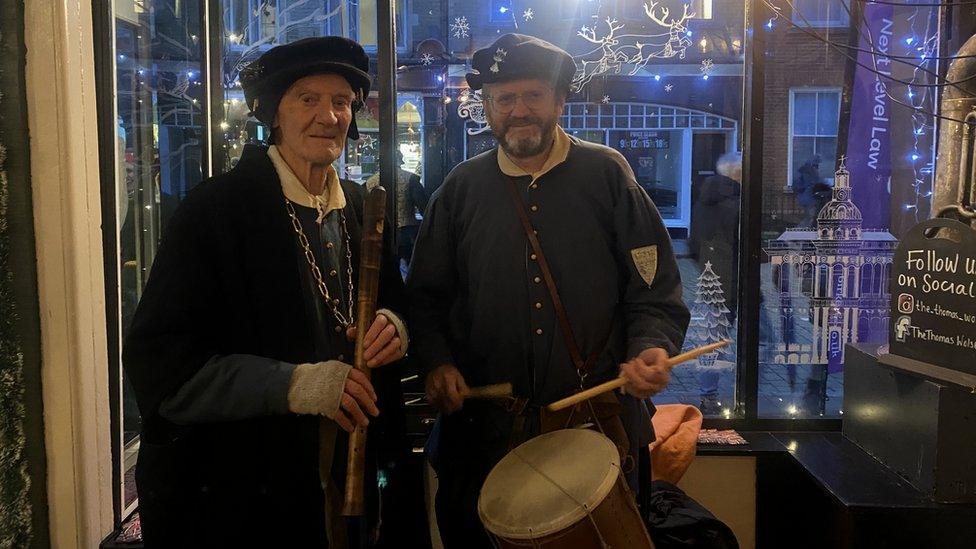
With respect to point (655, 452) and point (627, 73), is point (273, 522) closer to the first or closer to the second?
point (655, 452)

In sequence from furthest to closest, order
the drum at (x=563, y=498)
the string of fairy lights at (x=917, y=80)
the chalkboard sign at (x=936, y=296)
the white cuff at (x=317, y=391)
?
1. the string of fairy lights at (x=917, y=80)
2. the chalkboard sign at (x=936, y=296)
3. the drum at (x=563, y=498)
4. the white cuff at (x=317, y=391)

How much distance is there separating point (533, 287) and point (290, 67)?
97 cm

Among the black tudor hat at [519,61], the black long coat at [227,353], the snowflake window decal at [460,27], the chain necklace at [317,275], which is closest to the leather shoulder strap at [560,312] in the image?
the black tudor hat at [519,61]

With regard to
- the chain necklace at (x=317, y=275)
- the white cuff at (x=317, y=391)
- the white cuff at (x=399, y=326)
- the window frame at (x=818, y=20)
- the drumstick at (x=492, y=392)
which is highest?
the window frame at (x=818, y=20)

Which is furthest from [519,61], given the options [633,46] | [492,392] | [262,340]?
[633,46]

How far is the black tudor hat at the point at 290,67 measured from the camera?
193 centimetres

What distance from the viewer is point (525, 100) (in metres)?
2.32

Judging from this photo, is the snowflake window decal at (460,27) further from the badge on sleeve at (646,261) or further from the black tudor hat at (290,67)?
the badge on sleeve at (646,261)

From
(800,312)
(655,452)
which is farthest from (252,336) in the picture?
(800,312)

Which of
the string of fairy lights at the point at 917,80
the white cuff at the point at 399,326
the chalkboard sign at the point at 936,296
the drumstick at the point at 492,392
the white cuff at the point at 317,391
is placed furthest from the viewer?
the string of fairy lights at the point at 917,80

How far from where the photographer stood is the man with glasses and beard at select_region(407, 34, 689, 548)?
7.59 ft

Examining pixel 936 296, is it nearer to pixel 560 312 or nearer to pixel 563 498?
pixel 560 312

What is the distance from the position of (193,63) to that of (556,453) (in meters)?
2.57

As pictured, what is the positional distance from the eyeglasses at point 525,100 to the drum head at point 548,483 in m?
1.01
